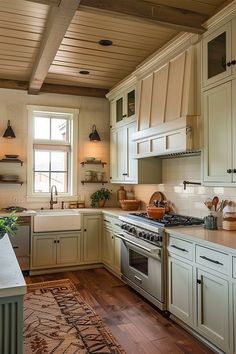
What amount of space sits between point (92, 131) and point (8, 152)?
4.74 ft

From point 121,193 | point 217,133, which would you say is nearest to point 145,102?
point 217,133

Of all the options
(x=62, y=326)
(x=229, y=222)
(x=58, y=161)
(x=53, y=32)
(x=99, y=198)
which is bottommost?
(x=62, y=326)

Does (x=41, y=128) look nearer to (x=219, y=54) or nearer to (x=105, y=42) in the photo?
(x=105, y=42)

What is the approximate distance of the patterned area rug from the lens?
246 centimetres

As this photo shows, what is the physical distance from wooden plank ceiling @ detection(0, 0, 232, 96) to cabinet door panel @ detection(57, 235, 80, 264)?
235 centimetres

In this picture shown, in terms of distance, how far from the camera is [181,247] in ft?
9.04

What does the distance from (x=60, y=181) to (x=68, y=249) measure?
1234mm

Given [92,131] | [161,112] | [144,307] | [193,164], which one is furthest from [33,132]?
[144,307]

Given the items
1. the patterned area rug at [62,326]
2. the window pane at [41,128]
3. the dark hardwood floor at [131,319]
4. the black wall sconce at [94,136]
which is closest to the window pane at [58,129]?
the window pane at [41,128]

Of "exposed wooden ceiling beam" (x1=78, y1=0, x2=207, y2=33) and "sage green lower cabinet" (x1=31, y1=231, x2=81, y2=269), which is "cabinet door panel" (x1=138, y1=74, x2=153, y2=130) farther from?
"sage green lower cabinet" (x1=31, y1=231, x2=81, y2=269)

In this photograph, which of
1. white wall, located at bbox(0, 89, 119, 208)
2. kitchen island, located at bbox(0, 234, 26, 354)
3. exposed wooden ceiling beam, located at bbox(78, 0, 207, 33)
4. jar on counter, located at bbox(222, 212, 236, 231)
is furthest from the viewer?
white wall, located at bbox(0, 89, 119, 208)

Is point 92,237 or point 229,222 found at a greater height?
point 229,222

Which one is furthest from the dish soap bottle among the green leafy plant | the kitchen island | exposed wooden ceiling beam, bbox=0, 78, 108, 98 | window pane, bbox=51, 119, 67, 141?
the kitchen island

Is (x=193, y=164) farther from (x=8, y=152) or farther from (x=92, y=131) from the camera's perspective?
(x=8, y=152)
